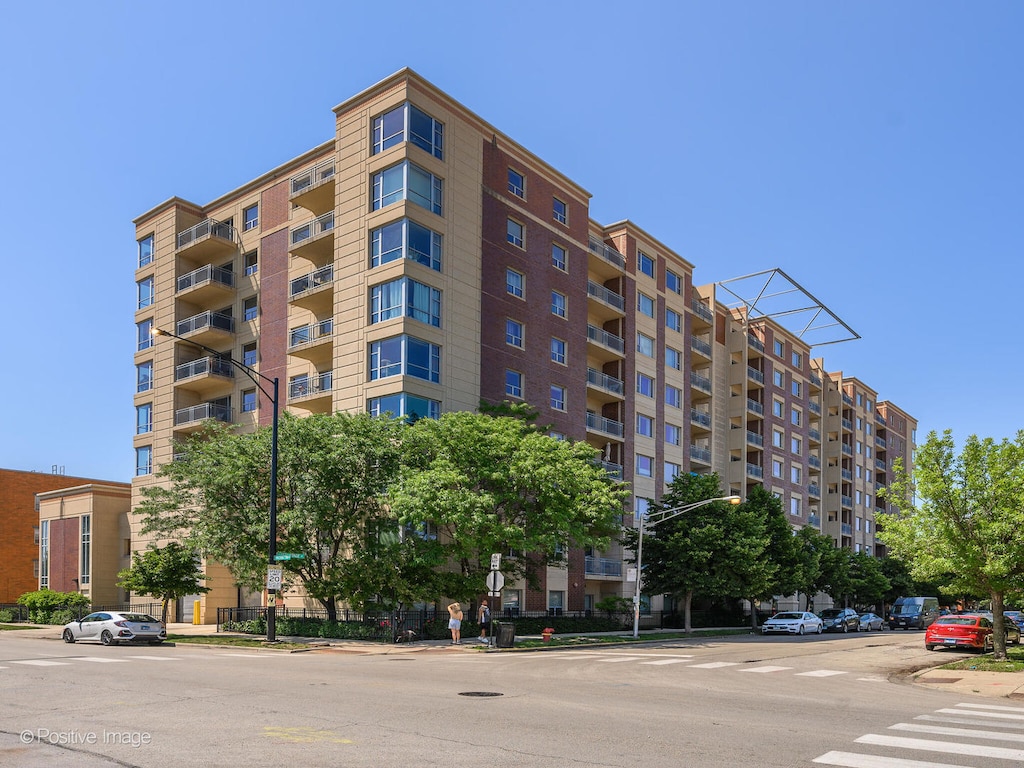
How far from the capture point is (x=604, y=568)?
52.8 metres

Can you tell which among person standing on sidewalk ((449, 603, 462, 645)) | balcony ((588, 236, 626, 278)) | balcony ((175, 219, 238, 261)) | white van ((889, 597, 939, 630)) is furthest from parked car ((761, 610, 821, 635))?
balcony ((175, 219, 238, 261))

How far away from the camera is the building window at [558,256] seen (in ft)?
169

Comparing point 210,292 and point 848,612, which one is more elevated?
point 210,292

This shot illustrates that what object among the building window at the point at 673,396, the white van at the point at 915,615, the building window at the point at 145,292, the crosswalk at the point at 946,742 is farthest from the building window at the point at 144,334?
the white van at the point at 915,615

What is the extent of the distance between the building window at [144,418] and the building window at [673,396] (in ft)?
113

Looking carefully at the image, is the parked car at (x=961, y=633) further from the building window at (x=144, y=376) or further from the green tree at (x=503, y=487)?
the building window at (x=144, y=376)

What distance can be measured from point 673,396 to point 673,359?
8.88 feet

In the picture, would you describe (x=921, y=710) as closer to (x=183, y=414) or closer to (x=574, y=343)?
(x=574, y=343)

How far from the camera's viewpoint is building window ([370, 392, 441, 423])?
3966cm

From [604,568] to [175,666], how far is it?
3402cm

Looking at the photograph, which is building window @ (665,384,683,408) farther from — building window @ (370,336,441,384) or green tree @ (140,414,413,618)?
green tree @ (140,414,413,618)

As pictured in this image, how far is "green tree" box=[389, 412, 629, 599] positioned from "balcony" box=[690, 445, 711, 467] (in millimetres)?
28684

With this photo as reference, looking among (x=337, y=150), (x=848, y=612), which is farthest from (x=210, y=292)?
(x=848, y=612)

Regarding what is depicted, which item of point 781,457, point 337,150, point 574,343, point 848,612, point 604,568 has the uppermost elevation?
point 337,150
